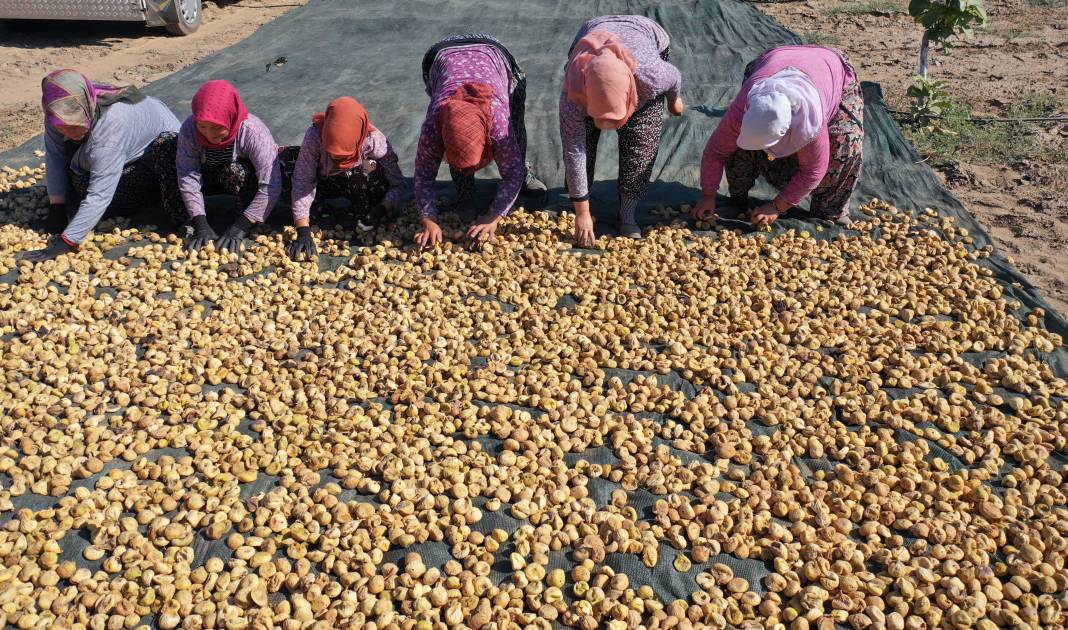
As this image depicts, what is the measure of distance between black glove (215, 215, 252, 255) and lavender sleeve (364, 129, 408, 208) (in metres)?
0.64

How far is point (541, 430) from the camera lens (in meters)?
2.36

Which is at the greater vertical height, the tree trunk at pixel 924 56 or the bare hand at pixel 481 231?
the tree trunk at pixel 924 56

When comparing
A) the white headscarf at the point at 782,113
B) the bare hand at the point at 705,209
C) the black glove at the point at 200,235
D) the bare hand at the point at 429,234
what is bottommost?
the black glove at the point at 200,235

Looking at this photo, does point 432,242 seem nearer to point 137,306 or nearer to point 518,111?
point 518,111

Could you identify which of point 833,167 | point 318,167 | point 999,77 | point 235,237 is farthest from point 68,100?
point 999,77

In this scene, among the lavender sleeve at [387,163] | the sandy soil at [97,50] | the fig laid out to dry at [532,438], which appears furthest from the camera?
the sandy soil at [97,50]

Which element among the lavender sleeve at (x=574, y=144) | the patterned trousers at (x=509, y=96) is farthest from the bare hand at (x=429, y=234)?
the lavender sleeve at (x=574, y=144)

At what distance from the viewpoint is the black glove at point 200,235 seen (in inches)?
131

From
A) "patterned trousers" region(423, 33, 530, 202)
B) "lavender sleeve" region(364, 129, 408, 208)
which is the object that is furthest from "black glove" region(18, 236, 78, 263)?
"patterned trousers" region(423, 33, 530, 202)

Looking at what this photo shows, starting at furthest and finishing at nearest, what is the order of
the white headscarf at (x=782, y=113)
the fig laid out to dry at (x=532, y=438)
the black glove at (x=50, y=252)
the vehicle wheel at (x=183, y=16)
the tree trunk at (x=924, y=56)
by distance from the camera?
the vehicle wheel at (x=183, y=16), the tree trunk at (x=924, y=56), the black glove at (x=50, y=252), the white headscarf at (x=782, y=113), the fig laid out to dry at (x=532, y=438)

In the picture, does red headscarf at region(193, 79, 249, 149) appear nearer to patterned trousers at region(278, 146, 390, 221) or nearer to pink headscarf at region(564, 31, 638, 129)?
patterned trousers at region(278, 146, 390, 221)

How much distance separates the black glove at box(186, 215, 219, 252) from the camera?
11.0 ft

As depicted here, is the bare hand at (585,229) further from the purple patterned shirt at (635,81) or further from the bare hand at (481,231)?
the bare hand at (481,231)

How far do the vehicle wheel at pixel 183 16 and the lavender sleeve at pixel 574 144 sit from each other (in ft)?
18.4
